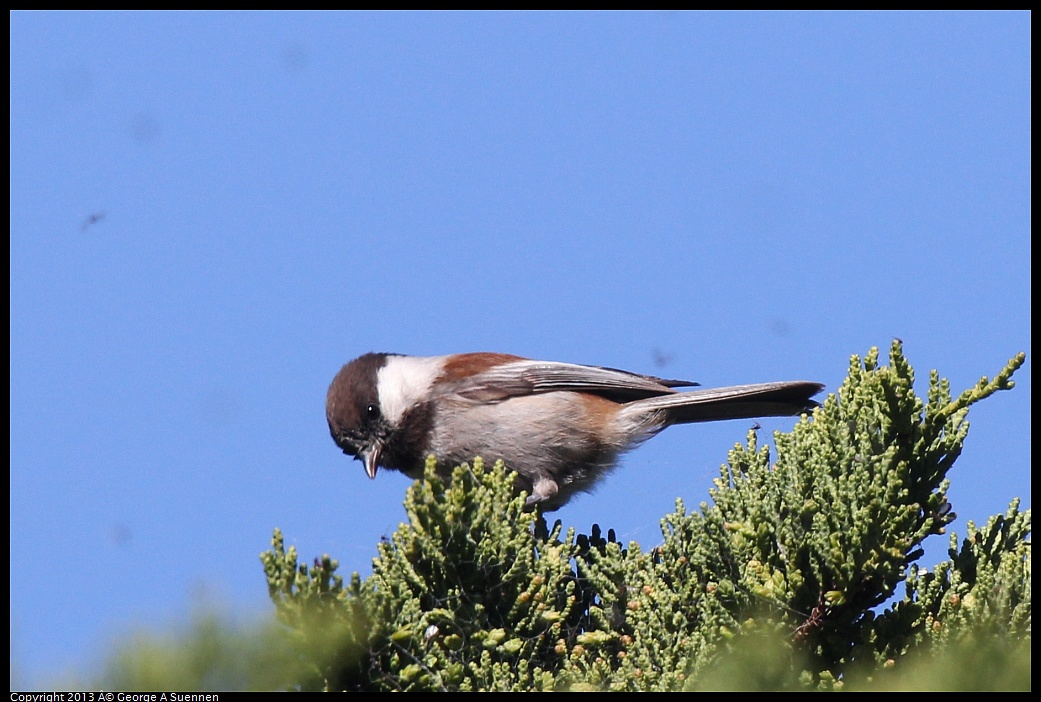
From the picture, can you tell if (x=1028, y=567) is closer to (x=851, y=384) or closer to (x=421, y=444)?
(x=851, y=384)

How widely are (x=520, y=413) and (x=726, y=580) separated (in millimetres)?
2306

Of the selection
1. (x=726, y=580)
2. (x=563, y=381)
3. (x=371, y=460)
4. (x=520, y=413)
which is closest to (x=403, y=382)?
(x=371, y=460)

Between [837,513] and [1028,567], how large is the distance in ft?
1.79

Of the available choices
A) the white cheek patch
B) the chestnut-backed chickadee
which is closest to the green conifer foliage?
the chestnut-backed chickadee

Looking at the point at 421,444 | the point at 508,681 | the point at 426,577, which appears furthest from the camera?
the point at 421,444

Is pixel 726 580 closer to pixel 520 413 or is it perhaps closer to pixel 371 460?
pixel 520 413

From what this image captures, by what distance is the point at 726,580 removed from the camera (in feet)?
8.86

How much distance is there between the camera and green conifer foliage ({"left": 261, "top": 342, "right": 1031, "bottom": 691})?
2.47m

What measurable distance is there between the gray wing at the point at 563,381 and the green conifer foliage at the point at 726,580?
1.95 metres

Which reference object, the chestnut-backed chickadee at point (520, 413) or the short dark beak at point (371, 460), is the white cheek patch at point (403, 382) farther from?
the short dark beak at point (371, 460)

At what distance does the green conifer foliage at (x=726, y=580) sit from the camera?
2467 millimetres

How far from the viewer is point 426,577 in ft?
9.07
